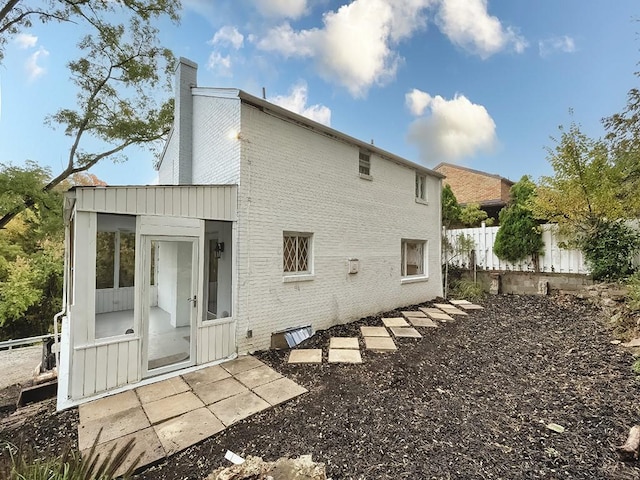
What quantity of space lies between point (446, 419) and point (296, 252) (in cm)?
418

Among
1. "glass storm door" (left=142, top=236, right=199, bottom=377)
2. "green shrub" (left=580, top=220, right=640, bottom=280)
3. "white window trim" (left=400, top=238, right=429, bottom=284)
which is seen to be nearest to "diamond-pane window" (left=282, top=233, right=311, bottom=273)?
"glass storm door" (left=142, top=236, right=199, bottom=377)

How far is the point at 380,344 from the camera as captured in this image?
576cm

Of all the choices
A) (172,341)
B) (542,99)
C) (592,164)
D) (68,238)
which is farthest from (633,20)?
(68,238)

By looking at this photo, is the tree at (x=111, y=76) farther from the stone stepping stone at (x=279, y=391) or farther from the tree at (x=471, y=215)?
the tree at (x=471, y=215)

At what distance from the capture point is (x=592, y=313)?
7312 millimetres

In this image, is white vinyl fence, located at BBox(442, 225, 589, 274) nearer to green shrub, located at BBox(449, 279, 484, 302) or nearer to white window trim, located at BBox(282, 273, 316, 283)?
green shrub, located at BBox(449, 279, 484, 302)

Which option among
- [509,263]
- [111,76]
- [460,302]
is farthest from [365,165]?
[111,76]

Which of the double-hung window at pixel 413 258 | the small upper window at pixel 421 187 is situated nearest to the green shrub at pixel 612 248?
the double-hung window at pixel 413 258

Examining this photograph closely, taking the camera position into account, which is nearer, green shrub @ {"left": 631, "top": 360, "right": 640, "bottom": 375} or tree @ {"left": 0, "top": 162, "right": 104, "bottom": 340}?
green shrub @ {"left": 631, "top": 360, "right": 640, "bottom": 375}

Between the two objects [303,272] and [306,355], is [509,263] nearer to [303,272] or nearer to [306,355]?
[303,272]

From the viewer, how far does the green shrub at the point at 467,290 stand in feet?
33.6

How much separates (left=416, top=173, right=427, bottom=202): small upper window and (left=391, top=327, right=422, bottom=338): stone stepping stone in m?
5.01

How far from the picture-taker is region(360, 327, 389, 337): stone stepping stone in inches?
250

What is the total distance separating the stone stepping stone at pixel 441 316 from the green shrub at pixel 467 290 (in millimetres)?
2583
